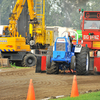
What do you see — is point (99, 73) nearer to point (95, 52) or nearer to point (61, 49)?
point (61, 49)

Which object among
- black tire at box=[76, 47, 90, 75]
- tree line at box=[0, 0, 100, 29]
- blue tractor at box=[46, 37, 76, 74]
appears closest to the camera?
blue tractor at box=[46, 37, 76, 74]

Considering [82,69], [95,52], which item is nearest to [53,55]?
[82,69]

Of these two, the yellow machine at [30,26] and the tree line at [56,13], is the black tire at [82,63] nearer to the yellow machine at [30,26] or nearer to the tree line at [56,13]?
the yellow machine at [30,26]

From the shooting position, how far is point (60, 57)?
15000mm

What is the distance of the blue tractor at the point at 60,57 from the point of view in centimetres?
1498

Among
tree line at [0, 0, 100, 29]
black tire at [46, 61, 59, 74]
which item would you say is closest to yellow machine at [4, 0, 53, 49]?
black tire at [46, 61, 59, 74]

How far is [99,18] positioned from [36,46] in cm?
1020

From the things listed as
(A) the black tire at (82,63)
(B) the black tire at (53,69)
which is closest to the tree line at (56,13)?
(A) the black tire at (82,63)

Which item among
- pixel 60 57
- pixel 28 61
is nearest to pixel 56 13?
pixel 28 61

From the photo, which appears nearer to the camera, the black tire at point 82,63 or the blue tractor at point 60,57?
the blue tractor at point 60,57

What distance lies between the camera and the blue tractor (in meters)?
15.0

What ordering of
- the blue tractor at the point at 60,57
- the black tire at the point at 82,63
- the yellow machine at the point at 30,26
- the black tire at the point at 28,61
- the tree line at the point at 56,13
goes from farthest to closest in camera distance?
the tree line at the point at 56,13, the yellow machine at the point at 30,26, the black tire at the point at 28,61, the black tire at the point at 82,63, the blue tractor at the point at 60,57

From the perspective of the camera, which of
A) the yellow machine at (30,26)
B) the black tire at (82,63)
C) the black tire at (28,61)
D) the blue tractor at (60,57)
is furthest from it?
the yellow machine at (30,26)

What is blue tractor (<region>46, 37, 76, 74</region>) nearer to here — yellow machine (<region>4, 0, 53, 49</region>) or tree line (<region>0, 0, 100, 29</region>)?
yellow machine (<region>4, 0, 53, 49</region>)
